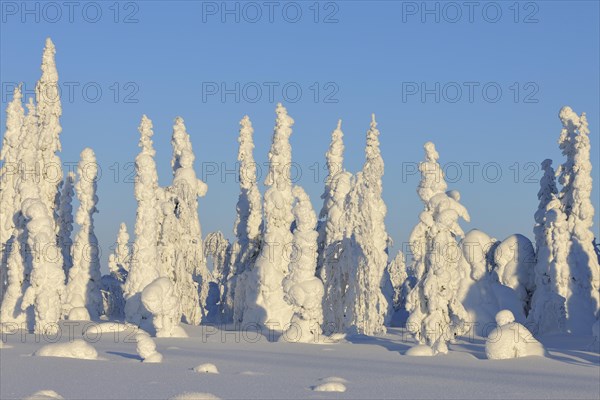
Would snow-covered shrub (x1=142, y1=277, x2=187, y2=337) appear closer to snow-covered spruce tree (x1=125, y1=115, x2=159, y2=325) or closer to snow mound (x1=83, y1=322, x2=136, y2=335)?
snow mound (x1=83, y1=322, x2=136, y2=335)

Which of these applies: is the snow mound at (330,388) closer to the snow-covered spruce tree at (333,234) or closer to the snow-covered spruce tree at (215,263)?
the snow-covered spruce tree at (333,234)

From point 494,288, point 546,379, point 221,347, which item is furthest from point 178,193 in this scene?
point 546,379

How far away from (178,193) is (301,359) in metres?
26.9

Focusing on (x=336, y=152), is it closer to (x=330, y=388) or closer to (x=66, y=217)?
(x=66, y=217)

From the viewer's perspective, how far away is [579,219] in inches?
1476

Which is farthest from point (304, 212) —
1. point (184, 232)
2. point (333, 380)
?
point (184, 232)

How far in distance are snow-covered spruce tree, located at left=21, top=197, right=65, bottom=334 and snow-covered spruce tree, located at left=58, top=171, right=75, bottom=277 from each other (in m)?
11.2

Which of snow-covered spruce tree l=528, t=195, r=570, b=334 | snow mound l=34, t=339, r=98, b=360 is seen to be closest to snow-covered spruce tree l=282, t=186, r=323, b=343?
snow mound l=34, t=339, r=98, b=360

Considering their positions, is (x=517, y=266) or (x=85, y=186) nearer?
(x=517, y=266)

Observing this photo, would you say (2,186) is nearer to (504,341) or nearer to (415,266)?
(415,266)

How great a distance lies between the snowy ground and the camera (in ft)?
45.4

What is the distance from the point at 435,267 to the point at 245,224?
69.2 feet

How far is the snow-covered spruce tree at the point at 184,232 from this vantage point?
43031 millimetres

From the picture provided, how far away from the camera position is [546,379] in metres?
16.3
